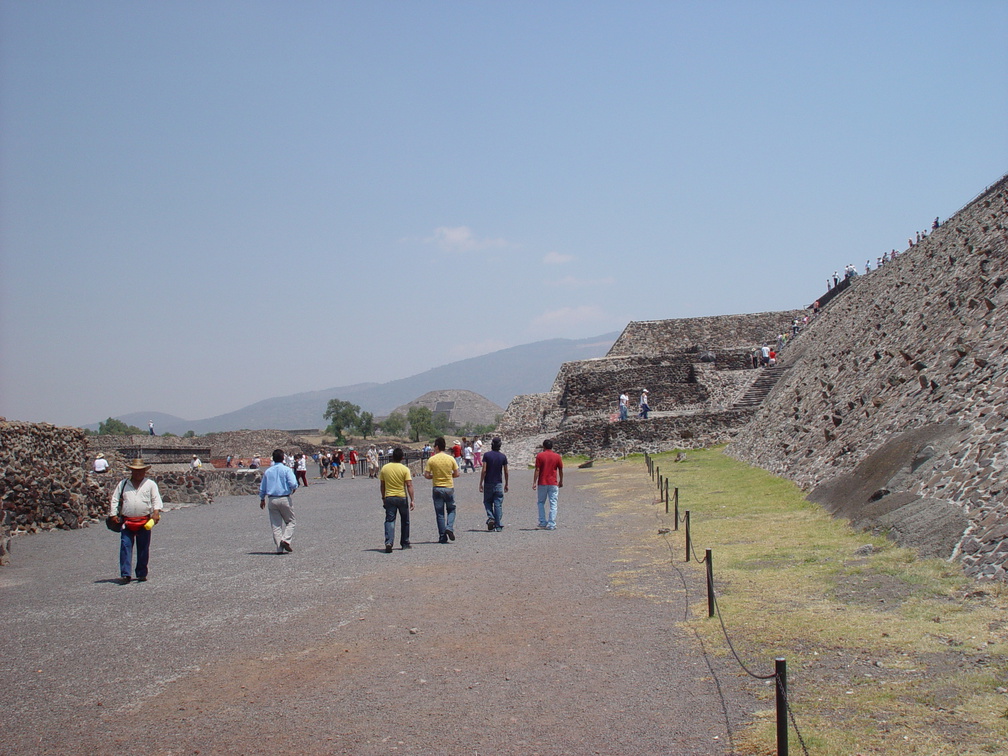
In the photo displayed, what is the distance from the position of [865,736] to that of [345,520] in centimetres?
1360

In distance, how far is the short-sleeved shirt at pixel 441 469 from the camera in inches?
506

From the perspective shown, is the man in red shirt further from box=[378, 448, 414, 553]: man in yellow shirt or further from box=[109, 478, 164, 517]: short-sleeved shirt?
box=[109, 478, 164, 517]: short-sleeved shirt

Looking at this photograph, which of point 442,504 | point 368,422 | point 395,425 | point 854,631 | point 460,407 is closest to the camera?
point 854,631

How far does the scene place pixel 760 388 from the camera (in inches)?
1340

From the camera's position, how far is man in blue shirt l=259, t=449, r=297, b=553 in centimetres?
1240

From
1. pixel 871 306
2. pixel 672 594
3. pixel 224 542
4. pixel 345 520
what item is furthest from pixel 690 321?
pixel 672 594

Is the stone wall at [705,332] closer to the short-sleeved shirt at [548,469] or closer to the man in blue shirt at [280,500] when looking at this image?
the short-sleeved shirt at [548,469]

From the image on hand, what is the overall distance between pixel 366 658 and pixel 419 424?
87.8 m

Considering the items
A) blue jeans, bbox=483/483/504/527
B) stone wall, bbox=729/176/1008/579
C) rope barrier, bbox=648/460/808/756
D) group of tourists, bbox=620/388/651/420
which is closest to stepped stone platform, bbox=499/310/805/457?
group of tourists, bbox=620/388/651/420

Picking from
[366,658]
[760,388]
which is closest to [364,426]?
[760,388]

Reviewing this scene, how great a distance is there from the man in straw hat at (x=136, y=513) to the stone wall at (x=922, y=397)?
8.85 metres

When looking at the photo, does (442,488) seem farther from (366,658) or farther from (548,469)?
(366,658)

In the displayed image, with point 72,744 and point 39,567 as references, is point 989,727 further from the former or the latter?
point 39,567

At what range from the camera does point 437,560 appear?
1118 centimetres
